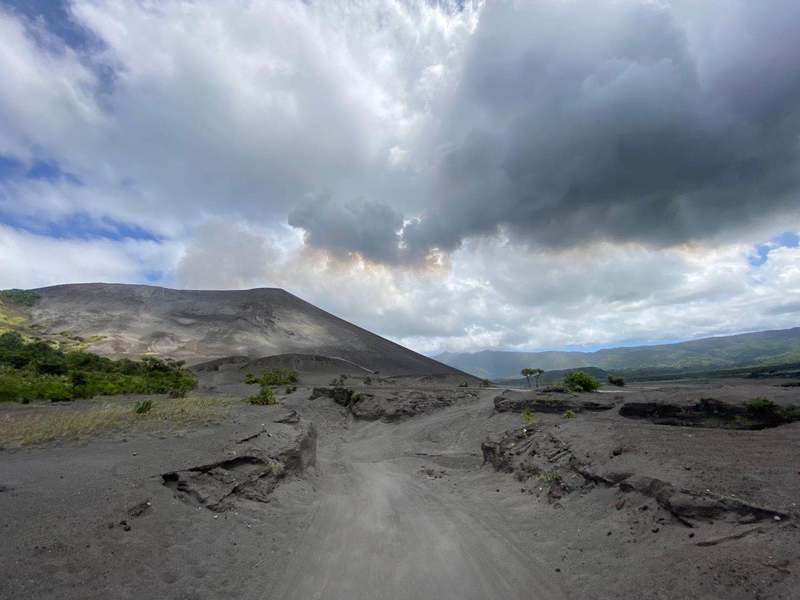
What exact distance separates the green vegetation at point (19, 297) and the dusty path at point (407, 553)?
543 ft

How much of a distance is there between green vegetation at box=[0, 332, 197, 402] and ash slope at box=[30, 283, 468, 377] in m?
50.4

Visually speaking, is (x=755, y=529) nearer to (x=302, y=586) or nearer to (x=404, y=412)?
(x=302, y=586)

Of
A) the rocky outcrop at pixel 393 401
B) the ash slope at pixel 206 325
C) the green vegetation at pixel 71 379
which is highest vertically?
the ash slope at pixel 206 325

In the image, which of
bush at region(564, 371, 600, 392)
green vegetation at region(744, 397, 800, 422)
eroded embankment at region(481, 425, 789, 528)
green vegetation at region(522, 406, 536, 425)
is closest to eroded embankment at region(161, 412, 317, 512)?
eroded embankment at region(481, 425, 789, 528)

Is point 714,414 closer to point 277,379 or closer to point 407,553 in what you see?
point 407,553

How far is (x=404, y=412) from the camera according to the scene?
41500 mm

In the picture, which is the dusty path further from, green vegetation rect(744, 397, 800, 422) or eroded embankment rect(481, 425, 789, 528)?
green vegetation rect(744, 397, 800, 422)

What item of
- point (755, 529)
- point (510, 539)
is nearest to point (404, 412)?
point (510, 539)

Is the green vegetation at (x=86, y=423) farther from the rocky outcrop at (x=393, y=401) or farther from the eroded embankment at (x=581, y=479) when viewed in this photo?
the rocky outcrop at (x=393, y=401)

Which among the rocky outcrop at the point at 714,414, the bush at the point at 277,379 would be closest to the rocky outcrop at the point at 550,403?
the rocky outcrop at the point at 714,414

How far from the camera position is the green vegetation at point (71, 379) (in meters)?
28.6

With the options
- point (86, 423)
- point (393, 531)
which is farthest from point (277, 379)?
point (393, 531)

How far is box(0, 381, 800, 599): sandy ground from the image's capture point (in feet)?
20.6

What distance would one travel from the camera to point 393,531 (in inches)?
418
